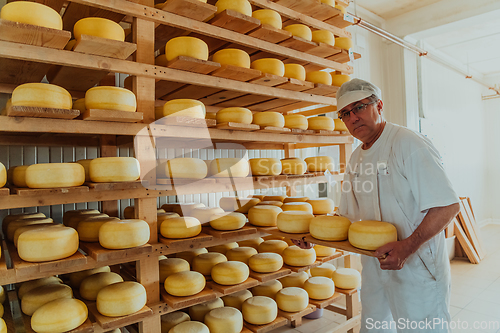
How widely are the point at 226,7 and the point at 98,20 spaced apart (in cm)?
83

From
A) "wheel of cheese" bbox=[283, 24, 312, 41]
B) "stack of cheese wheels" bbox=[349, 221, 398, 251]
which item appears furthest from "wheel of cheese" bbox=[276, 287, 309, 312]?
"wheel of cheese" bbox=[283, 24, 312, 41]

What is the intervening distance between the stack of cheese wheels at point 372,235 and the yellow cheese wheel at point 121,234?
1.15 meters

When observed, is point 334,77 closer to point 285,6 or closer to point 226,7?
point 285,6

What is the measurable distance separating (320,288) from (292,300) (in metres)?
0.30

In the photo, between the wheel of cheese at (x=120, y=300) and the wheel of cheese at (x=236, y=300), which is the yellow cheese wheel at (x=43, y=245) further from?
the wheel of cheese at (x=236, y=300)

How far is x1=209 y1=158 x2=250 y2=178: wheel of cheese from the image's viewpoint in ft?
6.97

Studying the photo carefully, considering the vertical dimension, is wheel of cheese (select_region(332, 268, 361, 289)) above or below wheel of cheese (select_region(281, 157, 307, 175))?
below

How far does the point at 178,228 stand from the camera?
1.95 m

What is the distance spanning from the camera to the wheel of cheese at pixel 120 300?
166cm

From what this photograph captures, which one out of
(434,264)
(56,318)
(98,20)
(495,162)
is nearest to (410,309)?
(434,264)

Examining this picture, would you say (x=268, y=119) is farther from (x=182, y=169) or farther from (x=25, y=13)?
(x=25, y=13)

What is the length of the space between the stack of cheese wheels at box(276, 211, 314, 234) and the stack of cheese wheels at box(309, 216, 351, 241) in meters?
0.17

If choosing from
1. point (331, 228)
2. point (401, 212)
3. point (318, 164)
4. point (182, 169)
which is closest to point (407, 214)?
point (401, 212)

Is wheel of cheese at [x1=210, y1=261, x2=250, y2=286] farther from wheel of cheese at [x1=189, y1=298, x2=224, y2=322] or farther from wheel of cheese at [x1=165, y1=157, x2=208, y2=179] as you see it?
wheel of cheese at [x1=165, y1=157, x2=208, y2=179]
